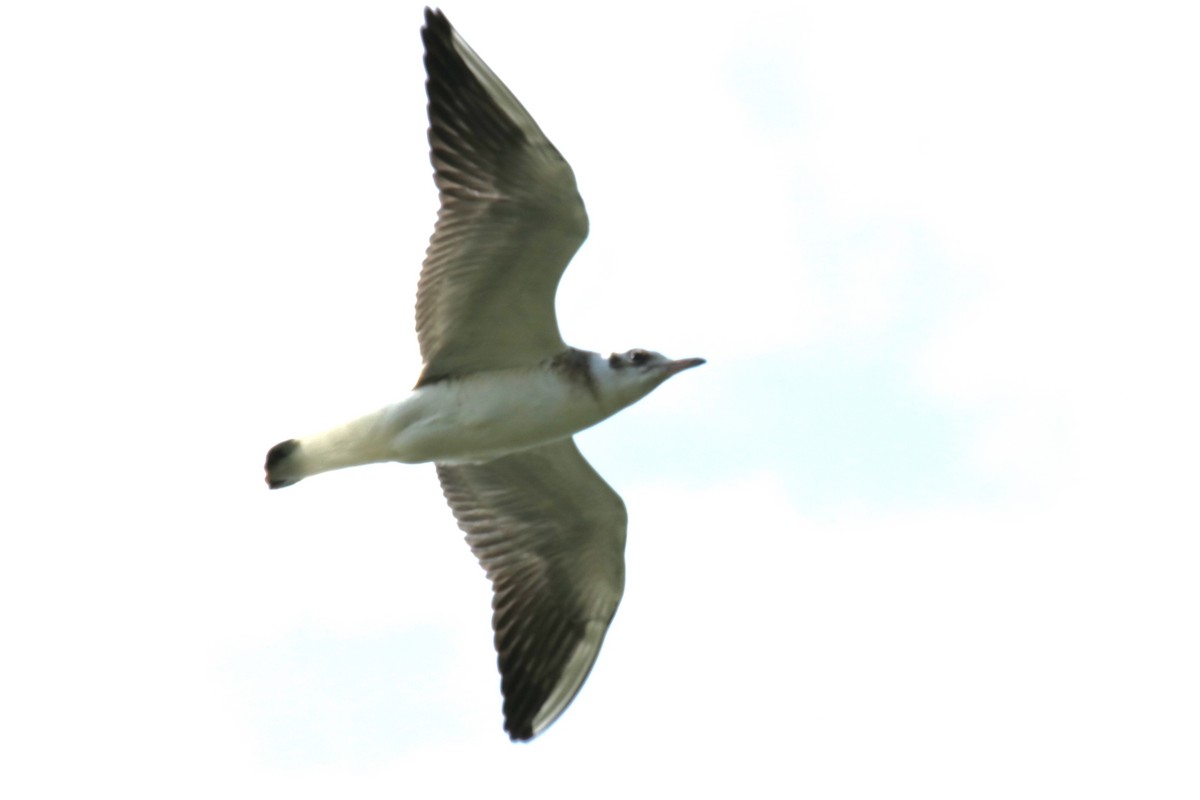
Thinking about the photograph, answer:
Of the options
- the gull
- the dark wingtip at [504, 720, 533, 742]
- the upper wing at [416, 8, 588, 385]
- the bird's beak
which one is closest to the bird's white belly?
the gull

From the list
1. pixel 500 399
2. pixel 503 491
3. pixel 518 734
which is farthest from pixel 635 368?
pixel 518 734

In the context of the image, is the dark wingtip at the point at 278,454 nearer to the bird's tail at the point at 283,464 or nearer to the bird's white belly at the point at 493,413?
the bird's tail at the point at 283,464

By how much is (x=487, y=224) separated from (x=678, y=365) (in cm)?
164

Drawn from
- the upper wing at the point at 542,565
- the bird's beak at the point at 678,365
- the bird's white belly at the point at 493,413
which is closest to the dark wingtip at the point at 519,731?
the upper wing at the point at 542,565

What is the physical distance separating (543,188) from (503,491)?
9.50 ft

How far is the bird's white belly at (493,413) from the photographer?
14.9 metres

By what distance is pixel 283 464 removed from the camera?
15.3m

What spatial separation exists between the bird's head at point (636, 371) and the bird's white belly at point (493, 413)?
0.18 meters

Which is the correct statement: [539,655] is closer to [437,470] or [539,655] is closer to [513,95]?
[437,470]

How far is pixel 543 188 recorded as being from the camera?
14.4 metres

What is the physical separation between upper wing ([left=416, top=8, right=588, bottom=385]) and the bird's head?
0.52 m

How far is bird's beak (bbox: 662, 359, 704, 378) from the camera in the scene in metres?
14.9

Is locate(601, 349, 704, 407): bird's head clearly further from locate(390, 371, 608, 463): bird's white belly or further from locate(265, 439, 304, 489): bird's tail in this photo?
locate(265, 439, 304, 489): bird's tail

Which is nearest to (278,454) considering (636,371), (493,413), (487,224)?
(493,413)
